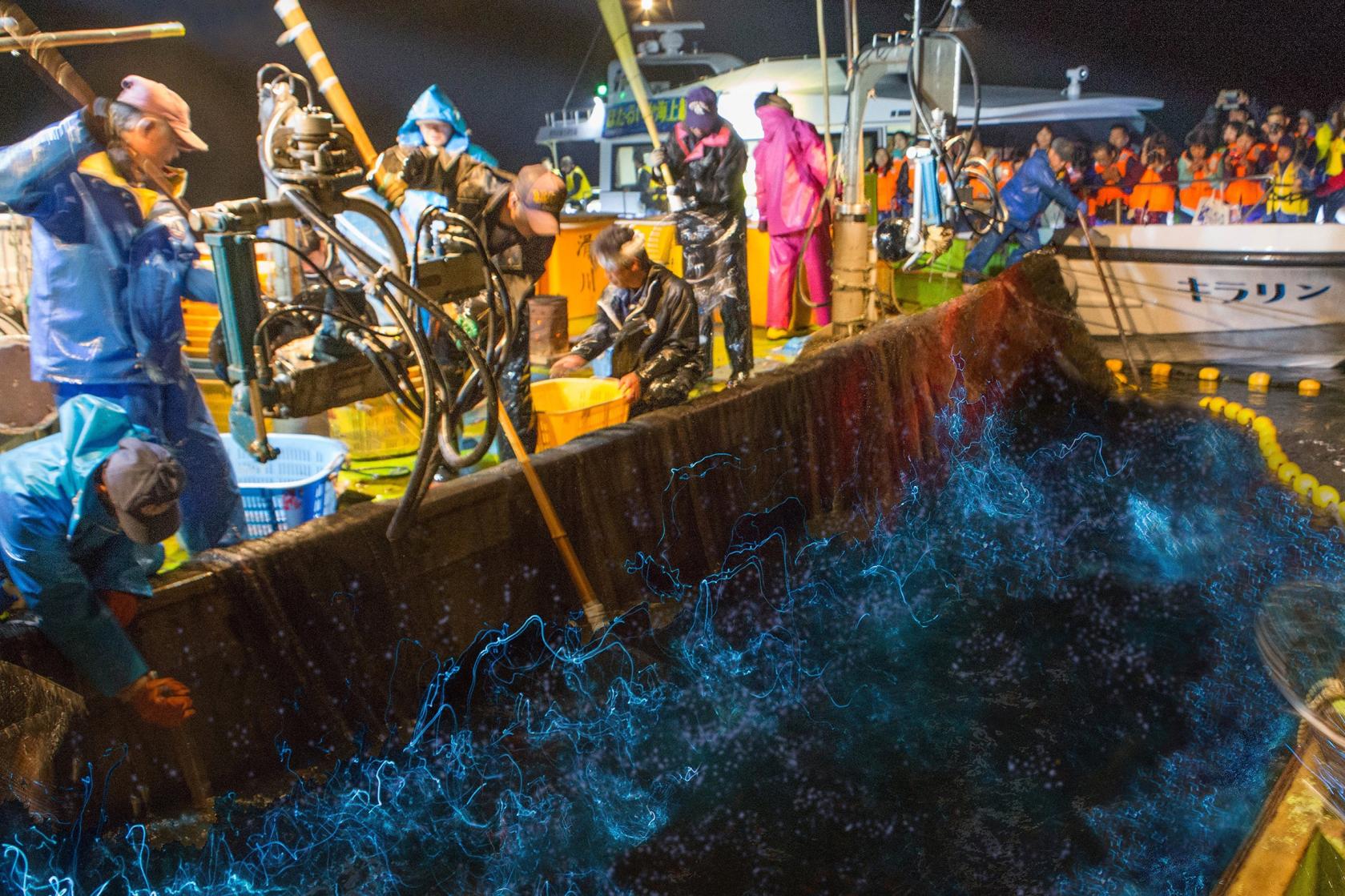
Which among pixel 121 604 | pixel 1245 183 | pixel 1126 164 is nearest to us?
pixel 121 604

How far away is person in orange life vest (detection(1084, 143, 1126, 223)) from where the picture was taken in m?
14.9

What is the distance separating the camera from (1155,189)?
14.6 m

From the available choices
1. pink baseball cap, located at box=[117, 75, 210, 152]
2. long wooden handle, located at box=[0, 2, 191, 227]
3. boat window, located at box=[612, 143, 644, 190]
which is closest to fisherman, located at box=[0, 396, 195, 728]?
long wooden handle, located at box=[0, 2, 191, 227]

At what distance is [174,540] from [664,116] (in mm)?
20481

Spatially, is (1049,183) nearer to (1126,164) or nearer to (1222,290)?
(1222,290)

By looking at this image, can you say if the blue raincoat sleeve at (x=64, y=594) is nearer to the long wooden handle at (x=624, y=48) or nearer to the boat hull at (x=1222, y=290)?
the long wooden handle at (x=624, y=48)

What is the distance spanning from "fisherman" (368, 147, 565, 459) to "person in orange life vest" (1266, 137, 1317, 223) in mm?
10897

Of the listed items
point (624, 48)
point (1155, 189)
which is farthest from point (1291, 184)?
point (624, 48)

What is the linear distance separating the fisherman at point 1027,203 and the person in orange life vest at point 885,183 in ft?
17.4

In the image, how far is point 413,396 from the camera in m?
3.49

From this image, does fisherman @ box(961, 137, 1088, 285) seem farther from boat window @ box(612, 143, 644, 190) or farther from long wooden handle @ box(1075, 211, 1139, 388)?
boat window @ box(612, 143, 644, 190)

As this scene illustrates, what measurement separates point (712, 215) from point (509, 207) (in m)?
3.27

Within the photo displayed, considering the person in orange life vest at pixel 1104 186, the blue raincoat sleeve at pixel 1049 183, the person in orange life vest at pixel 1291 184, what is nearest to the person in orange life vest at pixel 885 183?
the person in orange life vest at pixel 1104 186

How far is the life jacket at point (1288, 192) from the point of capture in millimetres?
12539
